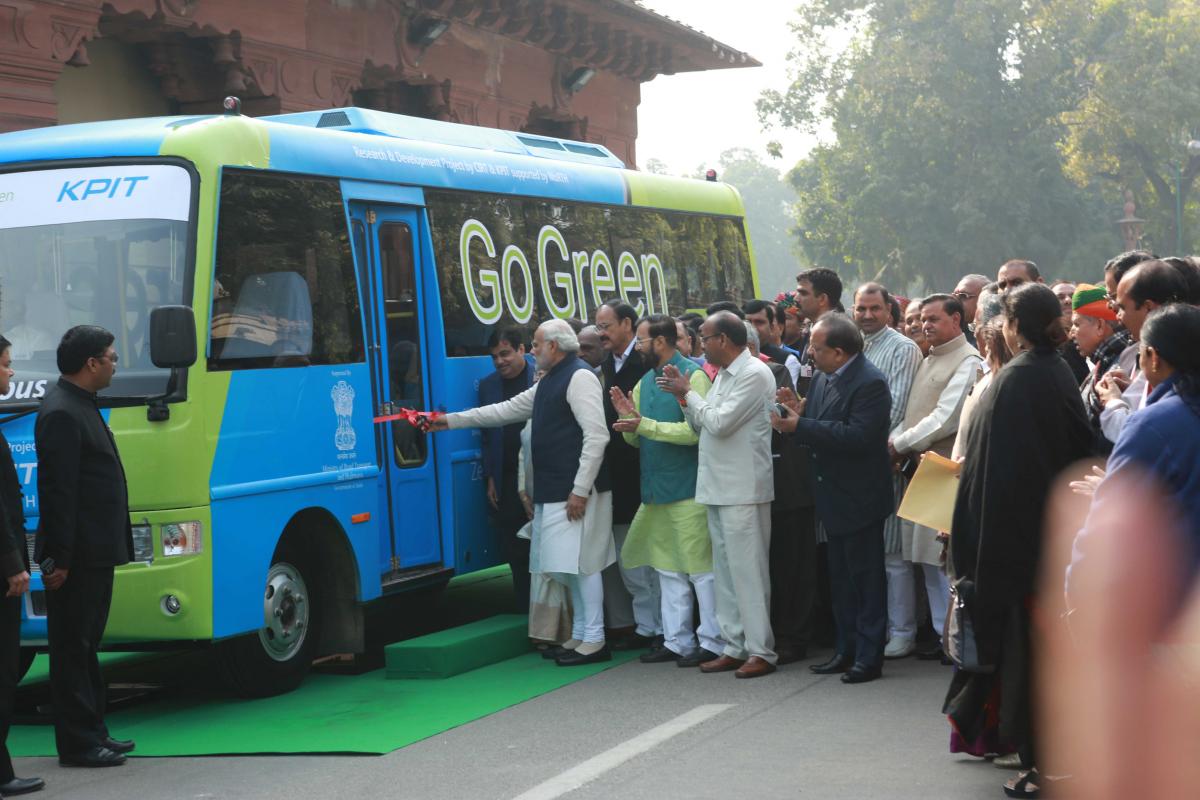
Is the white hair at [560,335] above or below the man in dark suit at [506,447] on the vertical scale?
above

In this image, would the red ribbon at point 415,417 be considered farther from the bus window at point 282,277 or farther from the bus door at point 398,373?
the bus window at point 282,277

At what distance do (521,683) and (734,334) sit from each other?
217 cm

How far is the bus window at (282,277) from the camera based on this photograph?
838cm

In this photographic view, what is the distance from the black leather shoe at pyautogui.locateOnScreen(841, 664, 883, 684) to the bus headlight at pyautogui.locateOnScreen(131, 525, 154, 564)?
351cm

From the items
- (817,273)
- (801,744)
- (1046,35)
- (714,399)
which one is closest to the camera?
(801,744)

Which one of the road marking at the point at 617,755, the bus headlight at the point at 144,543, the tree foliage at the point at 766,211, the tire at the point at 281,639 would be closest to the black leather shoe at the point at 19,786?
the bus headlight at the point at 144,543

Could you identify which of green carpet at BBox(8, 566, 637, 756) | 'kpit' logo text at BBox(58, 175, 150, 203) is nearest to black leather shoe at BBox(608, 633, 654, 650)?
green carpet at BBox(8, 566, 637, 756)

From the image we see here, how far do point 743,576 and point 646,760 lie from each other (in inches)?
79.6

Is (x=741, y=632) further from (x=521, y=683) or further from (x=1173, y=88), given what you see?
(x=1173, y=88)

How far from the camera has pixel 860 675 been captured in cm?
866

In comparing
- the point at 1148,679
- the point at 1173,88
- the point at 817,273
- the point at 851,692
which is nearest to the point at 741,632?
the point at 851,692

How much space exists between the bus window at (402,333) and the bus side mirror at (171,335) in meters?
2.08

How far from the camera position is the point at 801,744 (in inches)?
288

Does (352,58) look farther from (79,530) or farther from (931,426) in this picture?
(79,530)
